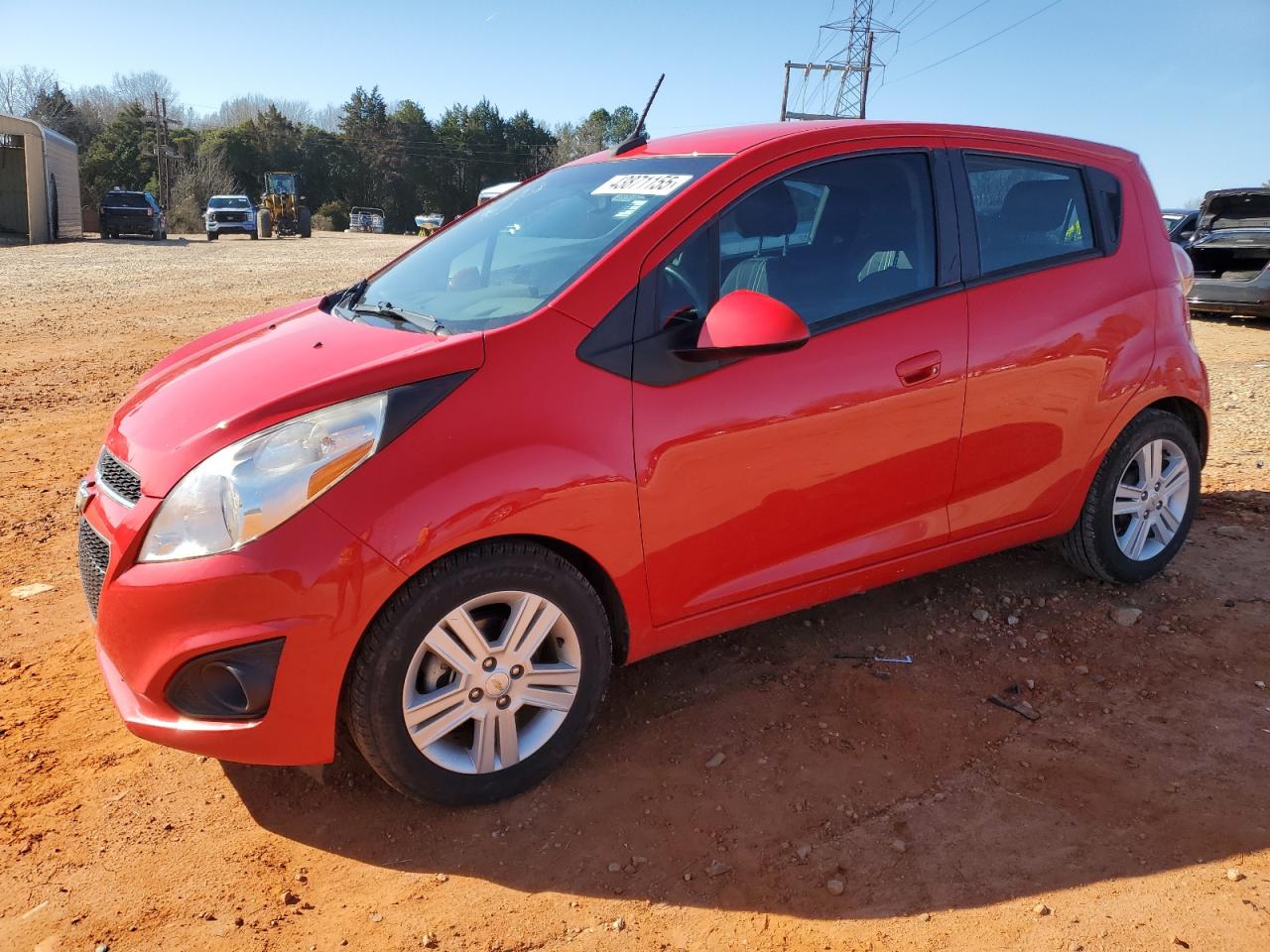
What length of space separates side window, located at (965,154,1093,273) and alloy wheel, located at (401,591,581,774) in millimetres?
2071

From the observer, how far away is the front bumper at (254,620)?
7.80 ft

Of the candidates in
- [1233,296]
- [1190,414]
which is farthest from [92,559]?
[1233,296]

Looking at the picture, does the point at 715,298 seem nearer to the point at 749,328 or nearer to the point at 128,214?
the point at 749,328

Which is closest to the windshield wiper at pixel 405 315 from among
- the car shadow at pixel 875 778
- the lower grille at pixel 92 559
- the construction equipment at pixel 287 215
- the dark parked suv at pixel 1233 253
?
the lower grille at pixel 92 559

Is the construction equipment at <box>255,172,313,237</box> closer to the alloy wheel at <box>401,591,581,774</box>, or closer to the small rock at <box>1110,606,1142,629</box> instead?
the small rock at <box>1110,606,1142,629</box>

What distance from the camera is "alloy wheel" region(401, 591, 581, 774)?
2621 mm

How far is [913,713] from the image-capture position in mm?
3271

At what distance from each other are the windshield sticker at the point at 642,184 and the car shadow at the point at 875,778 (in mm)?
1678

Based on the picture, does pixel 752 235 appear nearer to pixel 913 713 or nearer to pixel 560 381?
pixel 560 381

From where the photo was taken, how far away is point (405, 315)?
3154 millimetres

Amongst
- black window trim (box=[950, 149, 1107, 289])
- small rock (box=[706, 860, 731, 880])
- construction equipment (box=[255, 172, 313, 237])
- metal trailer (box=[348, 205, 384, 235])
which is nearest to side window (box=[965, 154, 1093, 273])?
black window trim (box=[950, 149, 1107, 289])

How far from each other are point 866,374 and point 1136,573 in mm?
1854

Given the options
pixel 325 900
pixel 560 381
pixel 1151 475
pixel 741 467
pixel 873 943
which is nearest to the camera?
pixel 873 943

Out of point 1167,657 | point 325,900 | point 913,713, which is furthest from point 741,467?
point 1167,657
